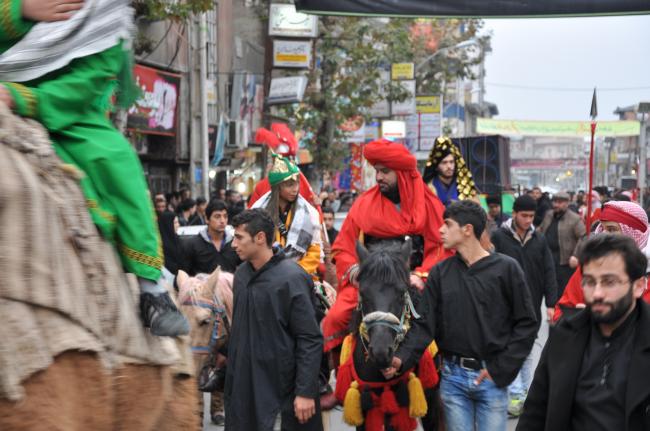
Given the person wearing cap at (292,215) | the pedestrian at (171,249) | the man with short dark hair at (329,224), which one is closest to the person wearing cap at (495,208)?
the man with short dark hair at (329,224)

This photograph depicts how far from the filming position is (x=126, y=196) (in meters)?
3.31

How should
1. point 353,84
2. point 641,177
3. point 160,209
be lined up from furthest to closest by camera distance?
1. point 641,177
2. point 353,84
3. point 160,209

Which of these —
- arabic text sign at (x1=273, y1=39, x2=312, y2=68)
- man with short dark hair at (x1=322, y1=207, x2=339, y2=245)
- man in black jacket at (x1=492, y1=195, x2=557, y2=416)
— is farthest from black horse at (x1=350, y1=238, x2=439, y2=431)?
arabic text sign at (x1=273, y1=39, x2=312, y2=68)

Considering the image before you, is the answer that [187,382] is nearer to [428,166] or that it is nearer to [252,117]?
[428,166]

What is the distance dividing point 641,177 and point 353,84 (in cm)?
1159

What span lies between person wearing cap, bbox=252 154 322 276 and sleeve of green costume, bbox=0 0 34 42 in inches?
204

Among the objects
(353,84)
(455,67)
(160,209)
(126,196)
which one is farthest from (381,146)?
(455,67)

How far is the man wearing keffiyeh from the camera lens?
3.20m

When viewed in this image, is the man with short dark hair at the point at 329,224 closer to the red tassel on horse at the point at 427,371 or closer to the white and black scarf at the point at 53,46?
the red tassel on horse at the point at 427,371

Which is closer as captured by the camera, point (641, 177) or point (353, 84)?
point (353, 84)

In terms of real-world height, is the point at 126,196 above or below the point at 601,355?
above

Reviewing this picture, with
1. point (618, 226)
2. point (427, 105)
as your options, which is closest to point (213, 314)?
point (618, 226)

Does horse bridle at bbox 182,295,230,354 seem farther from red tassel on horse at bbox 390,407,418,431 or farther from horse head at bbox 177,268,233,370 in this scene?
red tassel on horse at bbox 390,407,418,431

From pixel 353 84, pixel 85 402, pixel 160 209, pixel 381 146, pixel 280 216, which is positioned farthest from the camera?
pixel 353 84
